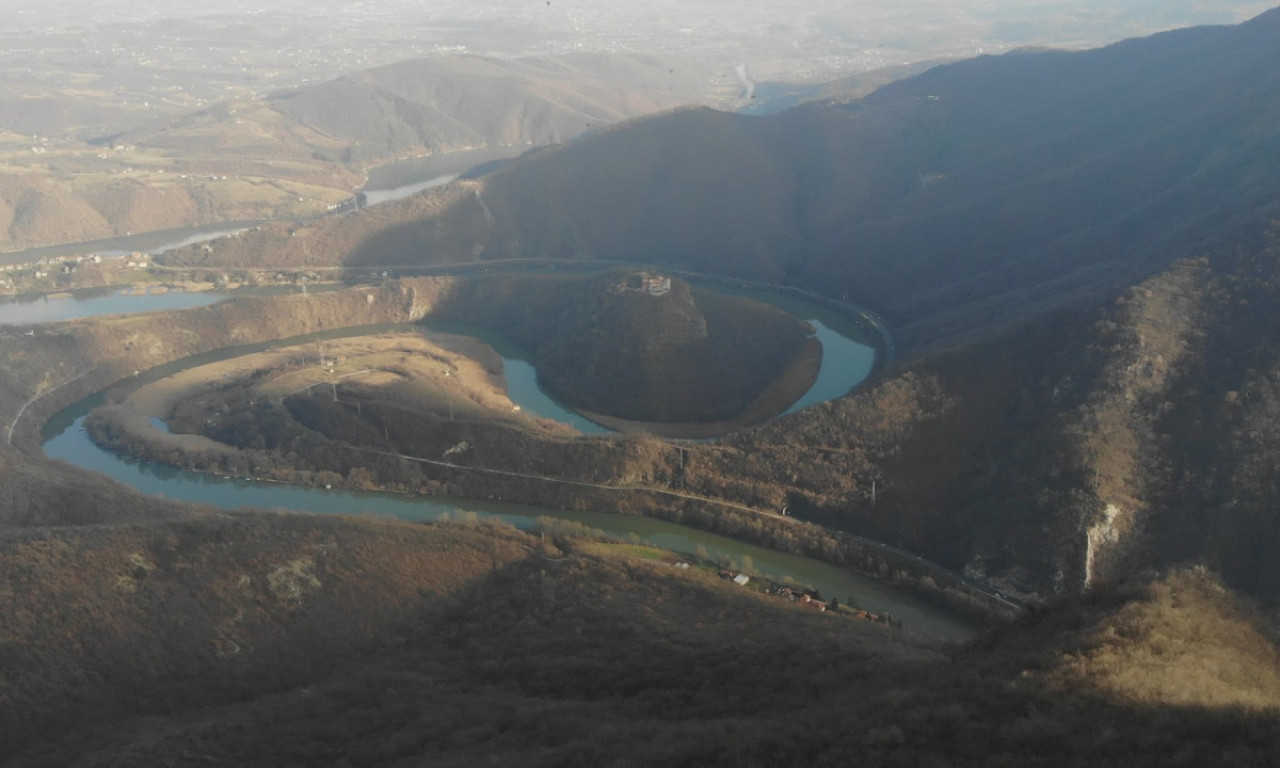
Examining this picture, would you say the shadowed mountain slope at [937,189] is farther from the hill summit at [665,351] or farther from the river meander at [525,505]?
the river meander at [525,505]

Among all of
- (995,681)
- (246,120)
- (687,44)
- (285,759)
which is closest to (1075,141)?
(995,681)

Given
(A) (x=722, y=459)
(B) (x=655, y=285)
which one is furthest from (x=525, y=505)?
(B) (x=655, y=285)

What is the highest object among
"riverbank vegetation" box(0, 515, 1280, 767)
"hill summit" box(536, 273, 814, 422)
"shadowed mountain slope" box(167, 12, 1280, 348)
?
"shadowed mountain slope" box(167, 12, 1280, 348)

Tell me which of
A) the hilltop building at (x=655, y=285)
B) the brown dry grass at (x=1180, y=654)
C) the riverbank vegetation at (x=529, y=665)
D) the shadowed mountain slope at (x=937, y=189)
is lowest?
the riverbank vegetation at (x=529, y=665)

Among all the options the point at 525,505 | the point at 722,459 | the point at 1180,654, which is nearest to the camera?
the point at 1180,654

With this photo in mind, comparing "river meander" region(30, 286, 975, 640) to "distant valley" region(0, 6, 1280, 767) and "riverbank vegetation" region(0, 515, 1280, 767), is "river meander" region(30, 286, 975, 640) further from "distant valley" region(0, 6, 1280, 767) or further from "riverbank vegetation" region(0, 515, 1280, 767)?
"riverbank vegetation" region(0, 515, 1280, 767)

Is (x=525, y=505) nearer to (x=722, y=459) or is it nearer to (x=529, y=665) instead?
(x=722, y=459)

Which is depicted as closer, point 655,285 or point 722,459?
point 722,459

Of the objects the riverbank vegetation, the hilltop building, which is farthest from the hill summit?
the riverbank vegetation

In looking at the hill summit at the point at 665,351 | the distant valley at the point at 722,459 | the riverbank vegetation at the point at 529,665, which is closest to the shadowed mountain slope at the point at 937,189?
the distant valley at the point at 722,459
